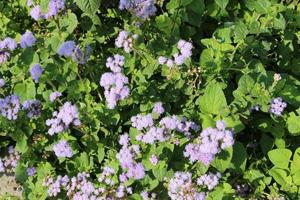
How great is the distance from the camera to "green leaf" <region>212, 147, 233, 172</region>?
2.68 m

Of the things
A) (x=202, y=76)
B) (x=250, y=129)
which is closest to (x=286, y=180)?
(x=250, y=129)

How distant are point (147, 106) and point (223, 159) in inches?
22.7

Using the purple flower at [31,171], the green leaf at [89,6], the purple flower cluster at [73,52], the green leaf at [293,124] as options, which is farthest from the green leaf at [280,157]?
the purple flower at [31,171]

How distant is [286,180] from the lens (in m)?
2.96

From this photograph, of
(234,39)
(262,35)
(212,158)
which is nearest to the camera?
(212,158)

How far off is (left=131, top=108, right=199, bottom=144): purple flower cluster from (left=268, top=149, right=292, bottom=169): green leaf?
51 centimetres

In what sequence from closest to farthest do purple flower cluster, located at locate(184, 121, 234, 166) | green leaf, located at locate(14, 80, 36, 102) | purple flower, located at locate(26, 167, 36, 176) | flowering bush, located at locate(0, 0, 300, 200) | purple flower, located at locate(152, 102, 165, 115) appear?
purple flower cluster, located at locate(184, 121, 234, 166)
flowering bush, located at locate(0, 0, 300, 200)
purple flower, located at locate(152, 102, 165, 115)
green leaf, located at locate(14, 80, 36, 102)
purple flower, located at locate(26, 167, 36, 176)

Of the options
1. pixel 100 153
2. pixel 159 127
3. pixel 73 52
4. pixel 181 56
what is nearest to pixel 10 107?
pixel 73 52

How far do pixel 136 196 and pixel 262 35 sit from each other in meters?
1.35

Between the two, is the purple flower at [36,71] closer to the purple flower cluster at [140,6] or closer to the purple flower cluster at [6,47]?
the purple flower cluster at [6,47]

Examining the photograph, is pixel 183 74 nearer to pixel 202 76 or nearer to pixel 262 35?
pixel 202 76

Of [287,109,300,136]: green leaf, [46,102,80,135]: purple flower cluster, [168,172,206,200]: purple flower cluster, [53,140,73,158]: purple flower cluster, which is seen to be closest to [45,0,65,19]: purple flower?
[46,102,80,135]: purple flower cluster

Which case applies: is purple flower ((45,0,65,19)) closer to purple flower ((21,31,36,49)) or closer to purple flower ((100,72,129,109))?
purple flower ((21,31,36,49))

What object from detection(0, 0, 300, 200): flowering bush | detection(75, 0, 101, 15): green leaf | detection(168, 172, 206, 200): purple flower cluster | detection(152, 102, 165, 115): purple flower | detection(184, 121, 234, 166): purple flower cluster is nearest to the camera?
detection(75, 0, 101, 15): green leaf
